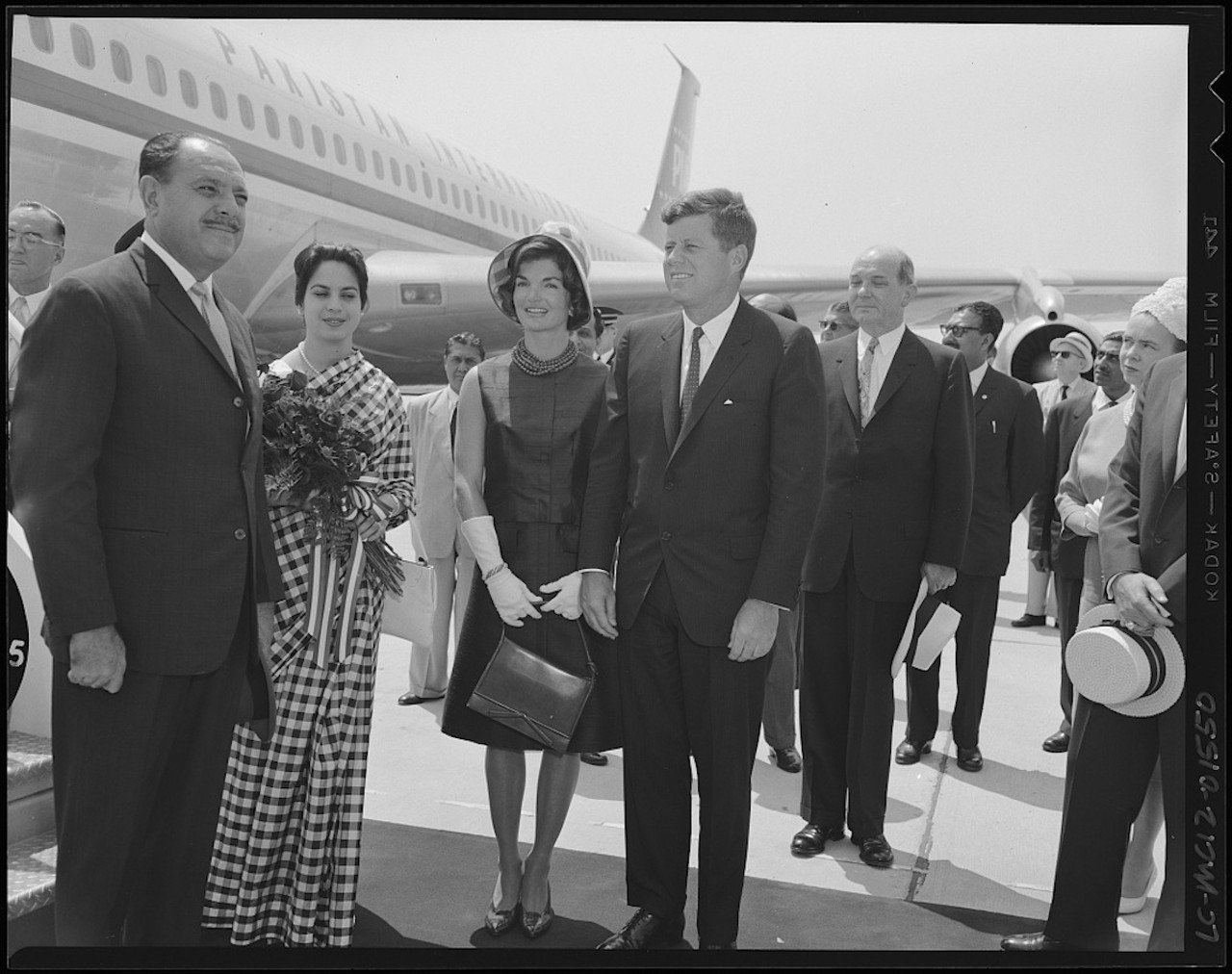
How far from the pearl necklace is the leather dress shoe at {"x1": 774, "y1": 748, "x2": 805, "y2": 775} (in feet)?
7.00

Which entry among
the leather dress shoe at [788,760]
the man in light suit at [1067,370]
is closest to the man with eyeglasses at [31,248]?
the leather dress shoe at [788,760]

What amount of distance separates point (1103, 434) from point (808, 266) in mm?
5095

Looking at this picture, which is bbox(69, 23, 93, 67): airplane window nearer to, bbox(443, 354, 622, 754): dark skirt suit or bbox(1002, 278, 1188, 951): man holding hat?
bbox(443, 354, 622, 754): dark skirt suit

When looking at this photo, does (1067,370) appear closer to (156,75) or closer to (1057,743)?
(1057,743)

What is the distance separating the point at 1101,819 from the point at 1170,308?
1.27 m

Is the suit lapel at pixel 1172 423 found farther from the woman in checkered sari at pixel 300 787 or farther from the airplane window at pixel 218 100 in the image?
the airplane window at pixel 218 100

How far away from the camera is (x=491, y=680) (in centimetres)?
258

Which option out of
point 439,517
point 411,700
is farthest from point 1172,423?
point 411,700

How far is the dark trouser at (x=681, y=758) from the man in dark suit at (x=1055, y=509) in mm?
2115

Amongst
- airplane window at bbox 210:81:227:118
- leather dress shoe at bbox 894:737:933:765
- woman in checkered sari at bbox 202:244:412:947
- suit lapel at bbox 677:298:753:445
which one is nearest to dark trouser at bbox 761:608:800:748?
leather dress shoe at bbox 894:737:933:765

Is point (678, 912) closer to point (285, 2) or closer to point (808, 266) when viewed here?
point (285, 2)

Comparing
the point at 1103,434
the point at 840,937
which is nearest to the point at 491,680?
the point at 840,937

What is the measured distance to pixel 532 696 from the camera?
2562 millimetres

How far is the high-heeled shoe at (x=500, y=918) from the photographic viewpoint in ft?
8.52
